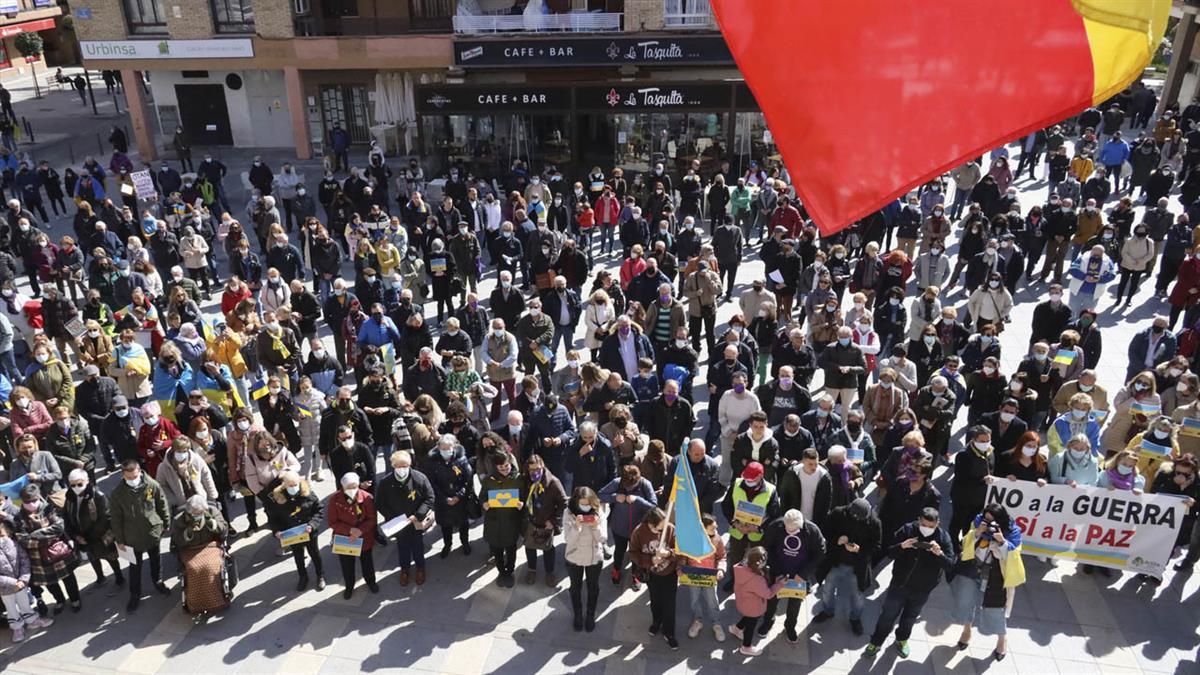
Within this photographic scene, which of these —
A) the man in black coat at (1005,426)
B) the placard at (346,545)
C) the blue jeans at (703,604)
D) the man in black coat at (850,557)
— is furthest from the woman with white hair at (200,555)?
the man in black coat at (1005,426)

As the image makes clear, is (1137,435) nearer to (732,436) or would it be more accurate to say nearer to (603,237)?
(732,436)

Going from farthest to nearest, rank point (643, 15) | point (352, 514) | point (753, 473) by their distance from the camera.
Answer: point (643, 15) < point (352, 514) < point (753, 473)

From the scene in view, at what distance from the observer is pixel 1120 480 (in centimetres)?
868

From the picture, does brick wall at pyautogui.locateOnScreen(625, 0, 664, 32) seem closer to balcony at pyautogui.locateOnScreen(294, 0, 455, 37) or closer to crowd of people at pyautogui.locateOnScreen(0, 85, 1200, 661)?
balcony at pyautogui.locateOnScreen(294, 0, 455, 37)

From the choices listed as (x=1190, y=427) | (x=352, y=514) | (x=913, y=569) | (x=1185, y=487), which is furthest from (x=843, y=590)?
(x=352, y=514)

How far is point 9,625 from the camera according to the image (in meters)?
8.40

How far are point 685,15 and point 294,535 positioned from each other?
62.9 ft

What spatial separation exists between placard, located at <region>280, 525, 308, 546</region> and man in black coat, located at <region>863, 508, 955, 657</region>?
5.42 m

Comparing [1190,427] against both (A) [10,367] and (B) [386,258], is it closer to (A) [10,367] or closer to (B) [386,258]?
(B) [386,258]

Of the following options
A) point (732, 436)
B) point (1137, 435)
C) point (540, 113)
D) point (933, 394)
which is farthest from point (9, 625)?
point (540, 113)

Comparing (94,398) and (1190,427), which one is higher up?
(94,398)

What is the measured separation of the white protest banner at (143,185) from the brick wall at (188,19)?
26.6 ft

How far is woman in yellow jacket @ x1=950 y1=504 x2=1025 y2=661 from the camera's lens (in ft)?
25.0

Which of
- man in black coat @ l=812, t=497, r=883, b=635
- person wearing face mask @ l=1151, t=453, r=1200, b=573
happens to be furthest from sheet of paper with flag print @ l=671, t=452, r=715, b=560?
person wearing face mask @ l=1151, t=453, r=1200, b=573
